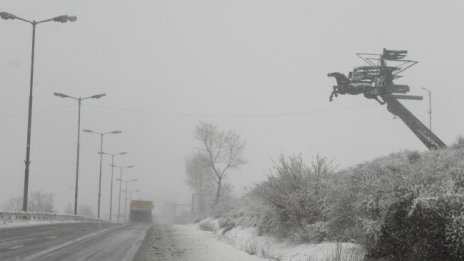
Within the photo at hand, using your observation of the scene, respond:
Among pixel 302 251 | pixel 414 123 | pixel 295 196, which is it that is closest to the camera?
pixel 302 251

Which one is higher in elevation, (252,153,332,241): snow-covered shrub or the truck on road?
(252,153,332,241): snow-covered shrub

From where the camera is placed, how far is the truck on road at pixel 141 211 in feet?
222

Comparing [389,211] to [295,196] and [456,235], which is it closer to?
[456,235]

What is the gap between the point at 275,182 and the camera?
15.7 metres

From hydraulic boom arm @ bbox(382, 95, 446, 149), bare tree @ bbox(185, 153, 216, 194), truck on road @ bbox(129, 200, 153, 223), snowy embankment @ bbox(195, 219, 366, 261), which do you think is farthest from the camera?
bare tree @ bbox(185, 153, 216, 194)

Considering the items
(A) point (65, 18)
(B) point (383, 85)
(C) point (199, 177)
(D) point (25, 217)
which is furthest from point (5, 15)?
(C) point (199, 177)

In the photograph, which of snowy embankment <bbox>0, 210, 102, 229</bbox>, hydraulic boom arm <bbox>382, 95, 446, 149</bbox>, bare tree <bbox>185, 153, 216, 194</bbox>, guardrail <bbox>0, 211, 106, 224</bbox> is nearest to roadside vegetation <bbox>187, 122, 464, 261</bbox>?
hydraulic boom arm <bbox>382, 95, 446, 149</bbox>

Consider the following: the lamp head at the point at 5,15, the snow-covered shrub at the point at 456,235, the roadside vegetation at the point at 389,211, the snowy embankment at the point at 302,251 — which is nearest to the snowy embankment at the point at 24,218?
the lamp head at the point at 5,15

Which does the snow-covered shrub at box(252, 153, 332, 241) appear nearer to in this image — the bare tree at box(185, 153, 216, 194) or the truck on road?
the truck on road

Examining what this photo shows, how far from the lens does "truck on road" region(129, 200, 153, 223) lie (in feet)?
222

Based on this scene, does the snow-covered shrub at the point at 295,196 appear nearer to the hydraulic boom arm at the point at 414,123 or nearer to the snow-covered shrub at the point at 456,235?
the snow-covered shrub at the point at 456,235

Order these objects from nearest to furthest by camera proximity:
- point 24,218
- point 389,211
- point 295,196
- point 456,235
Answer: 1. point 456,235
2. point 389,211
3. point 295,196
4. point 24,218

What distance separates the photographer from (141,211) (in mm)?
67938

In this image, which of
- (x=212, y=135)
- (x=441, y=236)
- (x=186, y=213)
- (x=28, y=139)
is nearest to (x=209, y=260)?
(x=441, y=236)
